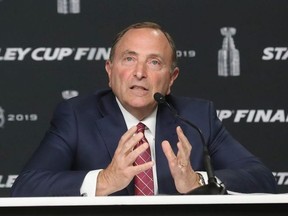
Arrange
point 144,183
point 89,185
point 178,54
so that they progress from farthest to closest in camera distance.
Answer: point 178,54 < point 144,183 < point 89,185

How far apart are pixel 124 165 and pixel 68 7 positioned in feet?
6.37

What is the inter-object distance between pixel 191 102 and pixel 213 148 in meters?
0.23

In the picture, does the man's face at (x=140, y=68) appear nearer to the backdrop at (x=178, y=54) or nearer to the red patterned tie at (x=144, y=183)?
the red patterned tie at (x=144, y=183)

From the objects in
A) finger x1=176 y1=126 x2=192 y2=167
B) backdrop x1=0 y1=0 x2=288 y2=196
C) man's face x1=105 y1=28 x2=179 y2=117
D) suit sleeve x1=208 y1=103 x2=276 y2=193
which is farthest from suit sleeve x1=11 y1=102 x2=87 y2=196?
backdrop x1=0 y1=0 x2=288 y2=196

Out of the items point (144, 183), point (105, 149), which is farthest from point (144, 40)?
point (144, 183)

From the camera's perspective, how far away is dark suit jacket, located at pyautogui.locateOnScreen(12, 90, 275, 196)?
3.02 m

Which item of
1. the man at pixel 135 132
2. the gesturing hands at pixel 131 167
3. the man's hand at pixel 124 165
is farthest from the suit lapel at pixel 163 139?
the man's hand at pixel 124 165

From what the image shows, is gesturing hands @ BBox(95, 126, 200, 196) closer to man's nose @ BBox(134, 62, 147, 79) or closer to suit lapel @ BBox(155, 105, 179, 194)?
suit lapel @ BBox(155, 105, 179, 194)

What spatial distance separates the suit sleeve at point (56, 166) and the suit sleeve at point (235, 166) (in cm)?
58

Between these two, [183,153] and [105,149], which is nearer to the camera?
[183,153]

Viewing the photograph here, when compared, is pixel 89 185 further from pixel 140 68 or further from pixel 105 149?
pixel 140 68

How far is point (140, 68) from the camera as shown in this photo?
3.17 meters

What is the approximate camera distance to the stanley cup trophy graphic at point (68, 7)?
446cm

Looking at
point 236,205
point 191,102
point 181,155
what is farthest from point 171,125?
point 236,205
